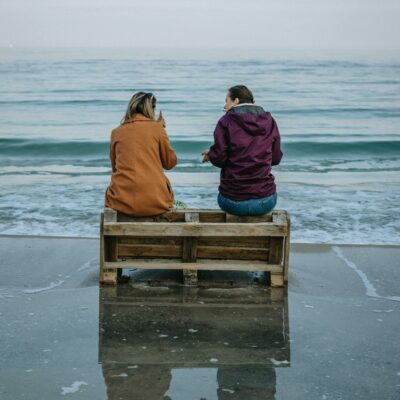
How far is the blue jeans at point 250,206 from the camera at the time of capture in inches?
262

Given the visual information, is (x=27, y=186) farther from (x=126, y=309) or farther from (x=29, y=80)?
(x=29, y=80)

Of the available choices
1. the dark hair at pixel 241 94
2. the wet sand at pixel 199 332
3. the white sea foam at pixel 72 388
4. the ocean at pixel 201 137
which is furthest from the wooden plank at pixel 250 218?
the white sea foam at pixel 72 388

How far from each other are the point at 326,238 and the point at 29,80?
36.0m

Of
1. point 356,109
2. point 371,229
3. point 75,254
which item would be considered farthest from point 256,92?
point 75,254

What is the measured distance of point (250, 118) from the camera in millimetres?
6559

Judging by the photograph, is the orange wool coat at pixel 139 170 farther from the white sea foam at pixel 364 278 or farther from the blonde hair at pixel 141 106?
the white sea foam at pixel 364 278

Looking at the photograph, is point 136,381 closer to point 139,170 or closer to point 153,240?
point 153,240

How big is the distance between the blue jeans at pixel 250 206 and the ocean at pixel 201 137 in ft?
7.86

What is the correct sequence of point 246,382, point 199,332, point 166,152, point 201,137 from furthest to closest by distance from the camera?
point 201,137 → point 166,152 → point 199,332 → point 246,382

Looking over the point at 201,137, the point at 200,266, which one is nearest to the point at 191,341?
the point at 200,266

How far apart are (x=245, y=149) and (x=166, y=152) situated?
0.72 metres

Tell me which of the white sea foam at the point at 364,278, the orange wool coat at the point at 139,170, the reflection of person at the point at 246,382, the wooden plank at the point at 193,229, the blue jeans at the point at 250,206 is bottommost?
the white sea foam at the point at 364,278

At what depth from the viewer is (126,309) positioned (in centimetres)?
585

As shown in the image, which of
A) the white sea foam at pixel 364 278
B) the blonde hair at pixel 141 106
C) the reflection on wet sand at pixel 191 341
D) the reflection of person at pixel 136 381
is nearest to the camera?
the reflection of person at pixel 136 381
